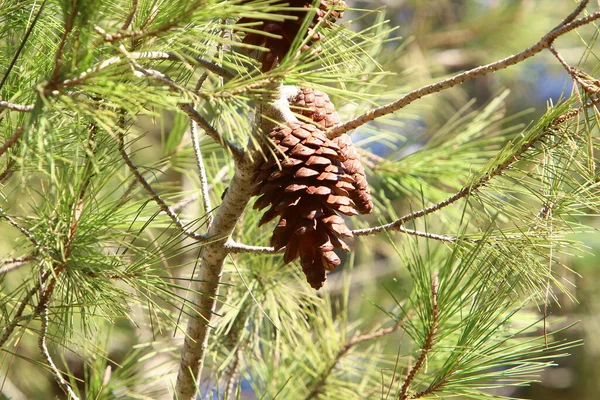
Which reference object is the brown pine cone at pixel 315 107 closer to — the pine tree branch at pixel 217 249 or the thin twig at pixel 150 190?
the pine tree branch at pixel 217 249

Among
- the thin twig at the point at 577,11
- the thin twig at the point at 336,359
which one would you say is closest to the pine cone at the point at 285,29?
the thin twig at the point at 577,11

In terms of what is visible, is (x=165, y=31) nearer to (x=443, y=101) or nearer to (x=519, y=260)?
(x=519, y=260)

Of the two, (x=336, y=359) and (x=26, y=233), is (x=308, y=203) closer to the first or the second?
(x=26, y=233)

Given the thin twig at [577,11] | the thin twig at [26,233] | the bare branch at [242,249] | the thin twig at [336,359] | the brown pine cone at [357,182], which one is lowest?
the thin twig at [336,359]

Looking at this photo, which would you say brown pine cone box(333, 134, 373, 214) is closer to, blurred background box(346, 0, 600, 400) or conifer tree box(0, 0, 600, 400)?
conifer tree box(0, 0, 600, 400)

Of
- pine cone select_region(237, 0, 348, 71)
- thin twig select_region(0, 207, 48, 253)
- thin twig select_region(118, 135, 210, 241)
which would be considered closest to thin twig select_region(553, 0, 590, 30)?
pine cone select_region(237, 0, 348, 71)
